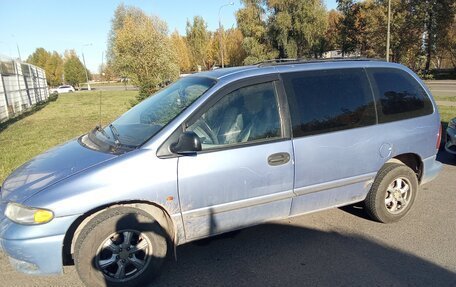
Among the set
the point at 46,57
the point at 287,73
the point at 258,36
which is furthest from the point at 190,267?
the point at 46,57

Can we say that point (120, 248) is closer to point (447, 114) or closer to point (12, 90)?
point (447, 114)

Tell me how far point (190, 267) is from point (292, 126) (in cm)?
158

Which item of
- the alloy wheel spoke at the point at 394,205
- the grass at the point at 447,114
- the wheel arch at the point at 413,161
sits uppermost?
the wheel arch at the point at 413,161

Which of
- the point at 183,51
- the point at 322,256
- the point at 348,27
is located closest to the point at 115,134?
the point at 322,256

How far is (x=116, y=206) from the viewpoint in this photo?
285cm

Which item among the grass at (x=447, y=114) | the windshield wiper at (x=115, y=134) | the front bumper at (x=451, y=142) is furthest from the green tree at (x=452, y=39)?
the windshield wiper at (x=115, y=134)

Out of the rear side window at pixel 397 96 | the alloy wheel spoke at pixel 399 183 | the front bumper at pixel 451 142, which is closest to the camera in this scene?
the rear side window at pixel 397 96

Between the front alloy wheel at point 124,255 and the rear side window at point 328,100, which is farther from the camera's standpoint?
the rear side window at point 328,100

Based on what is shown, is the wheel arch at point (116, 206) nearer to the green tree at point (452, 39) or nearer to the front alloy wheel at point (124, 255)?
the front alloy wheel at point (124, 255)

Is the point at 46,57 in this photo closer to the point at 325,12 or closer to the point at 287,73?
the point at 325,12

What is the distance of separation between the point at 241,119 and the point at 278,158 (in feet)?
1.59

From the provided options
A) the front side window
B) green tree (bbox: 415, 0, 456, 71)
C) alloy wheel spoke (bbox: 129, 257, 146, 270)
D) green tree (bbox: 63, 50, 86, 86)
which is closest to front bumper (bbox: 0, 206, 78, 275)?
alloy wheel spoke (bbox: 129, 257, 146, 270)

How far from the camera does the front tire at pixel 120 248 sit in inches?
109

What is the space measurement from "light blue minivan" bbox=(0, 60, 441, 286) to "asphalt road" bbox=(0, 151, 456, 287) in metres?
0.30
